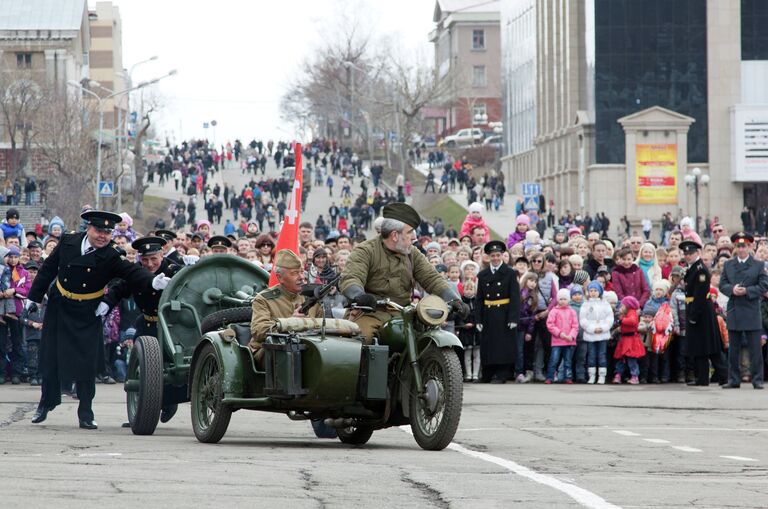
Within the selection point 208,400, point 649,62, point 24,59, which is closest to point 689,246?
point 208,400

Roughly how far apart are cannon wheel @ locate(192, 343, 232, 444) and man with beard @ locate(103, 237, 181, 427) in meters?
1.41

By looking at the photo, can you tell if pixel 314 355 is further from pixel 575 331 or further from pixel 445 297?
pixel 575 331

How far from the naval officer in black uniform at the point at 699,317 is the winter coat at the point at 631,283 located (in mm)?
818

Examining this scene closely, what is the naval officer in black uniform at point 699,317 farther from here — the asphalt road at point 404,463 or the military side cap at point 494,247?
the asphalt road at point 404,463

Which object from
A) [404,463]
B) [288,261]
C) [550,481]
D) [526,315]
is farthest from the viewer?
[526,315]

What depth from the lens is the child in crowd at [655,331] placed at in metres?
23.9

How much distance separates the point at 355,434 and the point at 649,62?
7599 cm

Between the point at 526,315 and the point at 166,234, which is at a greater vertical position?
the point at 166,234

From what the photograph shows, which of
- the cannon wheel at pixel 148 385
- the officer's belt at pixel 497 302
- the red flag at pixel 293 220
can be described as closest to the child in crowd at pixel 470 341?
the officer's belt at pixel 497 302

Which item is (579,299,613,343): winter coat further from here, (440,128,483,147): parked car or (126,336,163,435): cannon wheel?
(440,128,483,147): parked car

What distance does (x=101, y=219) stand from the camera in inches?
588

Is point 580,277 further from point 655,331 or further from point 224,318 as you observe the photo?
point 224,318

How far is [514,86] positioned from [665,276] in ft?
309

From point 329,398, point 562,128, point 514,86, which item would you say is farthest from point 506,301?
point 514,86
